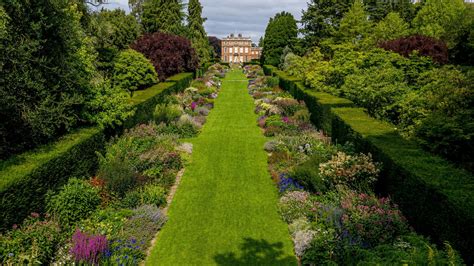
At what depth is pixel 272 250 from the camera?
28.6 feet

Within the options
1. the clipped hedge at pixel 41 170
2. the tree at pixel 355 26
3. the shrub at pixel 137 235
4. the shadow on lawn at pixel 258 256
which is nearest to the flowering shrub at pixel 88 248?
the shrub at pixel 137 235

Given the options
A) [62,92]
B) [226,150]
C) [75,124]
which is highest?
[62,92]

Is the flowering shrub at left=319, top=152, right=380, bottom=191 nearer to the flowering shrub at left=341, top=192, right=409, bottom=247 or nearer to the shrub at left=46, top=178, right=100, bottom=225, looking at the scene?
the flowering shrub at left=341, top=192, right=409, bottom=247

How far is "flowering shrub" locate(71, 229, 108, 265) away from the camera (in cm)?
754

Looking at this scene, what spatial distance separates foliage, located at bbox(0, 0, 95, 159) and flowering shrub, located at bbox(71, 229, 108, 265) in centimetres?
368

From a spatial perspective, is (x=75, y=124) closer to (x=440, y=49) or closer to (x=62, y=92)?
(x=62, y=92)

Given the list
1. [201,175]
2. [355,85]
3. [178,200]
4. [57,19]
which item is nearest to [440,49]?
[355,85]

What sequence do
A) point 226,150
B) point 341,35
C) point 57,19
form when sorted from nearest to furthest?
point 57,19
point 226,150
point 341,35

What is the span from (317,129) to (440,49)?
1188 cm

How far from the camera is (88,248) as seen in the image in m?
7.57

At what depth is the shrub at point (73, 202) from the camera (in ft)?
29.9

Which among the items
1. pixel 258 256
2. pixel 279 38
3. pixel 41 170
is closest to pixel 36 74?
pixel 41 170

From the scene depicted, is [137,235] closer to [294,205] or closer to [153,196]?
[153,196]

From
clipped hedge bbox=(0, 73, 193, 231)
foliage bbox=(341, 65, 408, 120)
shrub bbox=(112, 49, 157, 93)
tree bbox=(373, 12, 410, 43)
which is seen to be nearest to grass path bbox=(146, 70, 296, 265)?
clipped hedge bbox=(0, 73, 193, 231)
